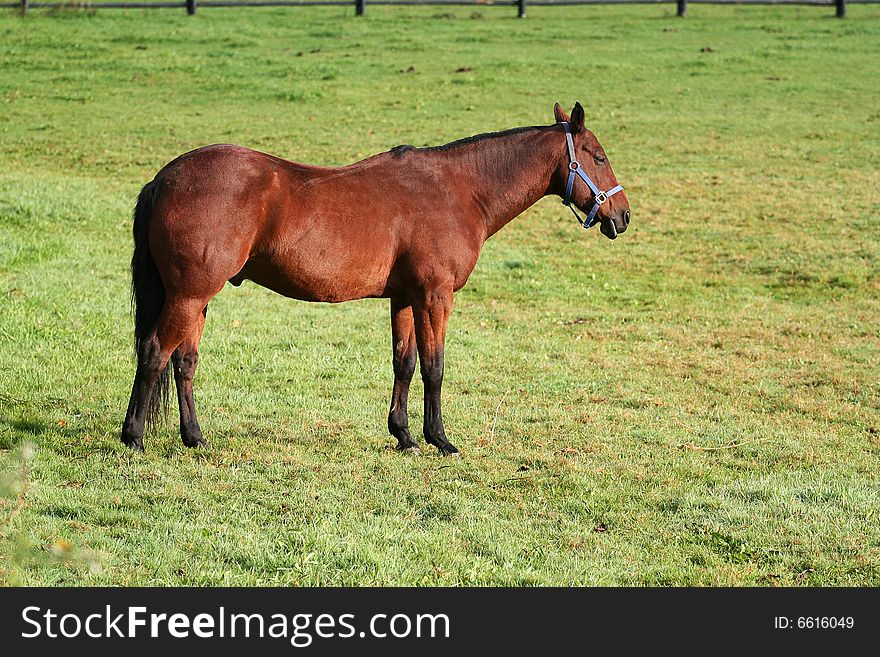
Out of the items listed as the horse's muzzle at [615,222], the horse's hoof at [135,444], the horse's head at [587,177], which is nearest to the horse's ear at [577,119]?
the horse's head at [587,177]

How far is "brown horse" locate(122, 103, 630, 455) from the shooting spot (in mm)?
6633

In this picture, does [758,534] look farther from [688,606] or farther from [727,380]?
[727,380]

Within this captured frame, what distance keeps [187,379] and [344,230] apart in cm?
147

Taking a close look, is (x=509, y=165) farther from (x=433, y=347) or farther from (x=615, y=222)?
(x=433, y=347)

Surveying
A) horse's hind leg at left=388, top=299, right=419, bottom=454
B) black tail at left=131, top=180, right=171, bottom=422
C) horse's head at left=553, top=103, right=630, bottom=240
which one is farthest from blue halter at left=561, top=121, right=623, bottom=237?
black tail at left=131, top=180, right=171, bottom=422

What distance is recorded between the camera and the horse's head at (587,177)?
758 cm

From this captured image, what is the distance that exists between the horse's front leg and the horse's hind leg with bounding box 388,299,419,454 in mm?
172

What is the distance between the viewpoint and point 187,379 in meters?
7.33

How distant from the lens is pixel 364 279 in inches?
281

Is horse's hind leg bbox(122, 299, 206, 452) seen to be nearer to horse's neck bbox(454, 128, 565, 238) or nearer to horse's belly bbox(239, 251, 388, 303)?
horse's belly bbox(239, 251, 388, 303)

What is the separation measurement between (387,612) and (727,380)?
18.8ft

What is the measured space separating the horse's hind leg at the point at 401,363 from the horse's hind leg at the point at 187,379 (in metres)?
1.30

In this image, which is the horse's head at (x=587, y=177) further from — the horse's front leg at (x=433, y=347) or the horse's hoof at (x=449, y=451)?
the horse's hoof at (x=449, y=451)

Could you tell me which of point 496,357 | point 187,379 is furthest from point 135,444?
point 496,357
